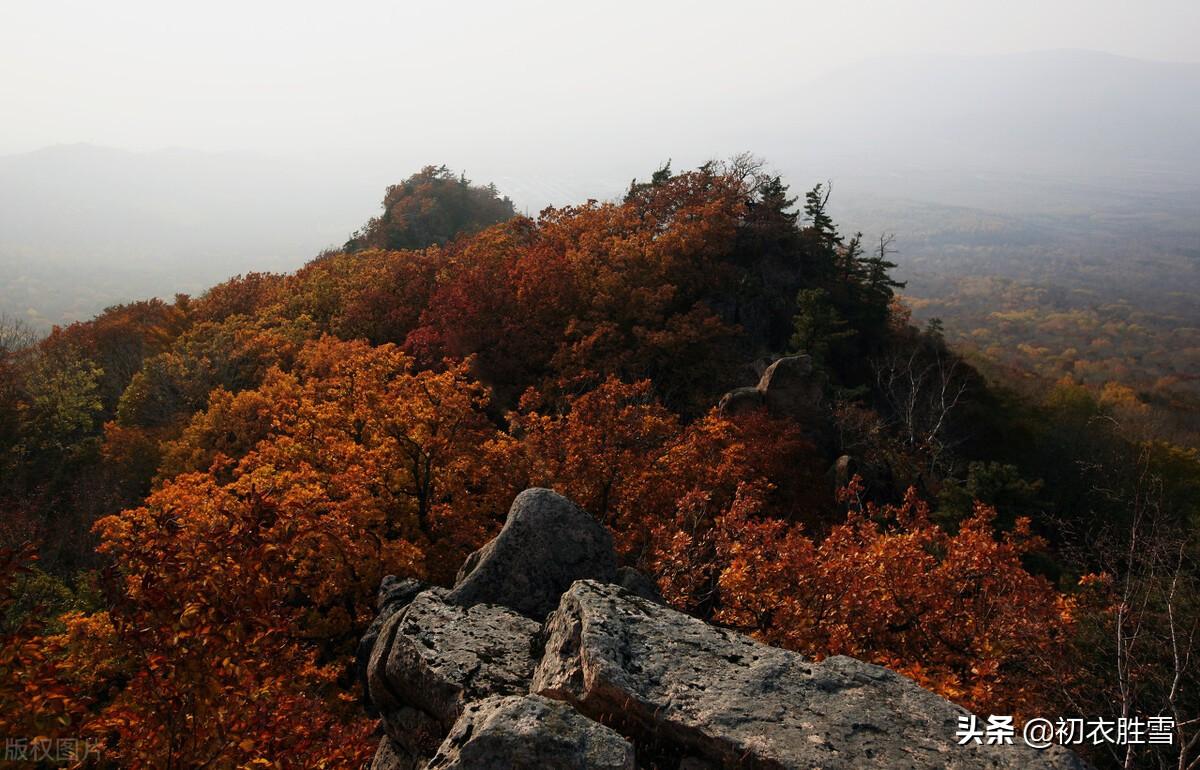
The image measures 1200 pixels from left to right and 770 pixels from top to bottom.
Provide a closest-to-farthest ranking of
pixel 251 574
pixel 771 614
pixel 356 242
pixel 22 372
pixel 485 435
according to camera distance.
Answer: pixel 251 574, pixel 771 614, pixel 485 435, pixel 22 372, pixel 356 242

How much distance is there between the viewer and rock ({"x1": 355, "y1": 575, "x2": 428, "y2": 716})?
1681cm

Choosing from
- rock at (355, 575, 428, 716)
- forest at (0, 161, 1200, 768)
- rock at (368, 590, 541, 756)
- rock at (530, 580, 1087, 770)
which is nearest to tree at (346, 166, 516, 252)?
forest at (0, 161, 1200, 768)

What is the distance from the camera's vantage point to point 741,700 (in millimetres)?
10273

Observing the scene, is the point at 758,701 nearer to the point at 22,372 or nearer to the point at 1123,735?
the point at 1123,735

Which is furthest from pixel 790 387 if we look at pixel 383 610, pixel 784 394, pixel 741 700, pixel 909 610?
pixel 741 700

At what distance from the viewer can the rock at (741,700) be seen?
9469mm

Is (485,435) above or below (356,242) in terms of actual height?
below

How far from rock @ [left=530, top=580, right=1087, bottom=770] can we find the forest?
530cm

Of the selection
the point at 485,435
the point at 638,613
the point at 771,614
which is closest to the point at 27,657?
the point at 638,613

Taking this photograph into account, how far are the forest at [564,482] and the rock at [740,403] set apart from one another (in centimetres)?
37

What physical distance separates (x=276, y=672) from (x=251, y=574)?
5933mm

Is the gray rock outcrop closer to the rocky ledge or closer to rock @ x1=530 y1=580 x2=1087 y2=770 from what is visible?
the rocky ledge

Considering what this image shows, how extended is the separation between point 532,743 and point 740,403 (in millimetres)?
28966

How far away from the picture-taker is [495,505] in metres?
27.0
